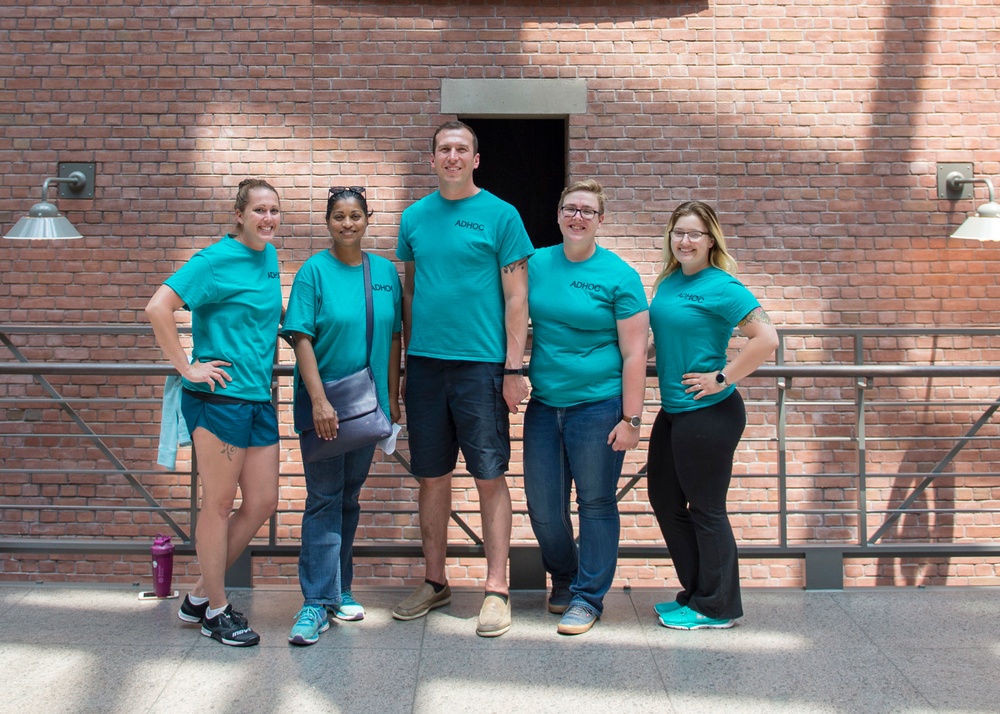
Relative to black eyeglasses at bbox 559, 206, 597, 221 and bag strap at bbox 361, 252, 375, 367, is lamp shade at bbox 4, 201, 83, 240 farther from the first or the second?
black eyeglasses at bbox 559, 206, 597, 221

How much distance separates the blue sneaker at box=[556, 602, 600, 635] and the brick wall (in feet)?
10.3

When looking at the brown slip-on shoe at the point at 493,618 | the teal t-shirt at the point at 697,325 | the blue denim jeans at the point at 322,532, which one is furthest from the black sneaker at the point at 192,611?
the teal t-shirt at the point at 697,325

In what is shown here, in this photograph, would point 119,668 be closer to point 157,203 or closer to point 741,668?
point 741,668

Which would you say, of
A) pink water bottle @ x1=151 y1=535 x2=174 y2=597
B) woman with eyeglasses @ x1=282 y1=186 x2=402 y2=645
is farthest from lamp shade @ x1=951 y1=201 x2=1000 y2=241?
pink water bottle @ x1=151 y1=535 x2=174 y2=597

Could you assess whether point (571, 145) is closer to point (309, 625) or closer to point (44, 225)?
point (44, 225)

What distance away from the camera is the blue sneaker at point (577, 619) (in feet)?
11.9

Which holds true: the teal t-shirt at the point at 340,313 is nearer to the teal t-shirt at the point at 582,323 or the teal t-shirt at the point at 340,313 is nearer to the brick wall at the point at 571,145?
the teal t-shirt at the point at 582,323

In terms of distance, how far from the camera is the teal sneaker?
12.3 ft

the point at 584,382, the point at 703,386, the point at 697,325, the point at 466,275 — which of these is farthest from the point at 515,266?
the point at 703,386

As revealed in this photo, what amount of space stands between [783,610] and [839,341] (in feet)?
11.0

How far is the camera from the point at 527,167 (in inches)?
291

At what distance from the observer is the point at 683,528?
147 inches

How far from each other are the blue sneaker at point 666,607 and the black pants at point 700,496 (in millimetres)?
31

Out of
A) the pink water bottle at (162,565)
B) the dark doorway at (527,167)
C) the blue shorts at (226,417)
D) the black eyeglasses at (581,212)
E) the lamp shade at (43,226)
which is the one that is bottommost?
the pink water bottle at (162,565)
